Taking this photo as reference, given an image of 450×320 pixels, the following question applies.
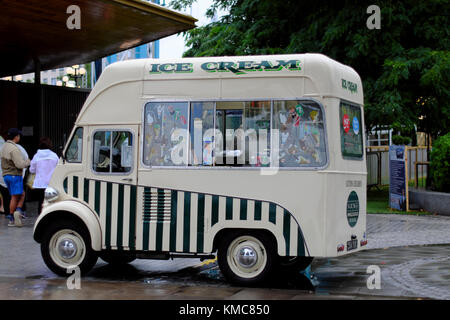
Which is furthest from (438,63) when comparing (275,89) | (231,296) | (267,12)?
(231,296)

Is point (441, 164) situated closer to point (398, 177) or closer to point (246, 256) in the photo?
point (398, 177)

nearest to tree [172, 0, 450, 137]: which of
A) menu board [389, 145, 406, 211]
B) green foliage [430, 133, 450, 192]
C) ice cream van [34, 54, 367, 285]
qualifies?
menu board [389, 145, 406, 211]

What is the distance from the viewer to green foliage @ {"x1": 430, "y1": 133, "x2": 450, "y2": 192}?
18.2 meters

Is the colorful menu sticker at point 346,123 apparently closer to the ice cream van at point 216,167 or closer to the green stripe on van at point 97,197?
the ice cream van at point 216,167

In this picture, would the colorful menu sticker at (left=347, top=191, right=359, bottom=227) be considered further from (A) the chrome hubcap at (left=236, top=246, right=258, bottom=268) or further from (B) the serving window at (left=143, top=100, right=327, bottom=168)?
(A) the chrome hubcap at (left=236, top=246, right=258, bottom=268)

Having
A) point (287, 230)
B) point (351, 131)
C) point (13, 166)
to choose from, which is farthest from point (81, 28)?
point (287, 230)

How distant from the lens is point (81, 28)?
1823 centimetres

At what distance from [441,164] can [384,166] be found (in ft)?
44.1

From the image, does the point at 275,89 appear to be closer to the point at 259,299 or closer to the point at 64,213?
the point at 259,299

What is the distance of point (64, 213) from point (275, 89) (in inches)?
129

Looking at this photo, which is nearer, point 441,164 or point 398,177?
point 441,164

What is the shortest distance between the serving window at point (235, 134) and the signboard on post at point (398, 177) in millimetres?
10562

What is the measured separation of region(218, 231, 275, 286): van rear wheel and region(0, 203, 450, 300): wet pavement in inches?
6.8

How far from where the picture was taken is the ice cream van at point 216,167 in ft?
28.5
